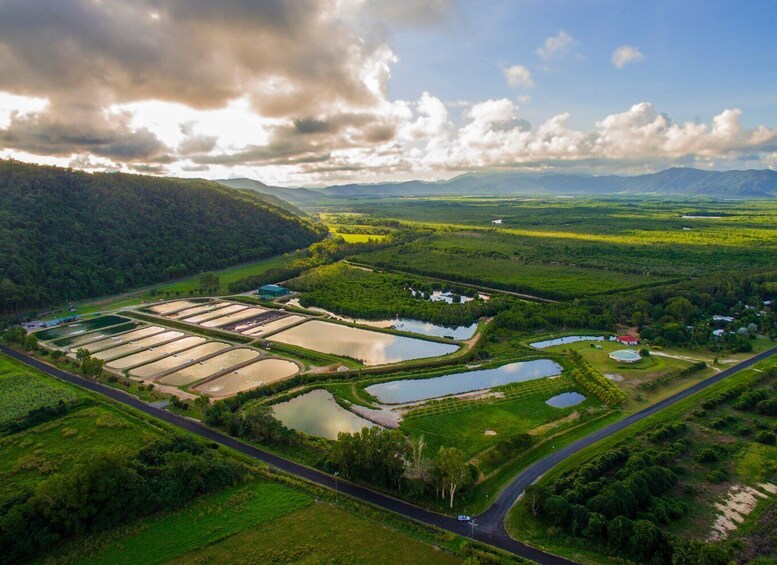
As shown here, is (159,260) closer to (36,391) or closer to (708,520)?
(36,391)

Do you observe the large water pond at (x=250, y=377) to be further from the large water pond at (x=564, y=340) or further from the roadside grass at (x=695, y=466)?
the large water pond at (x=564, y=340)


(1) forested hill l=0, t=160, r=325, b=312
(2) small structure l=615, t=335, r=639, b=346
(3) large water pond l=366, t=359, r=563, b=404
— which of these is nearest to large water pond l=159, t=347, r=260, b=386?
(3) large water pond l=366, t=359, r=563, b=404

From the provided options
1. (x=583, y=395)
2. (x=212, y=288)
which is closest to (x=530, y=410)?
(x=583, y=395)

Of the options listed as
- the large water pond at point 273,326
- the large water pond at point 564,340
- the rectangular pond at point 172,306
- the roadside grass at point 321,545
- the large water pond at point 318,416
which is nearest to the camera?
the roadside grass at point 321,545

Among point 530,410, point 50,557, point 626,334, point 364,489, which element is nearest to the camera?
point 50,557

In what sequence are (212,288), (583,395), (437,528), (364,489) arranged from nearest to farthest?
(437,528)
(364,489)
(583,395)
(212,288)

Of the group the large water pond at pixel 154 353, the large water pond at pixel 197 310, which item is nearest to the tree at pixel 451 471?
the large water pond at pixel 154 353
